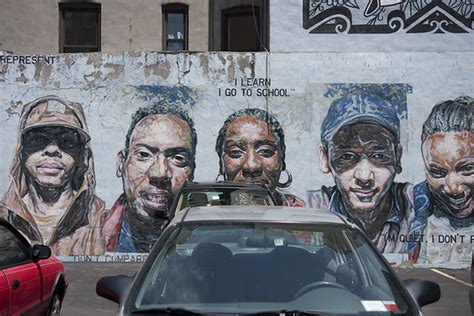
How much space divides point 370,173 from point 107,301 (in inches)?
247

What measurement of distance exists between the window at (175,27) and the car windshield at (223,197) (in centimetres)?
863

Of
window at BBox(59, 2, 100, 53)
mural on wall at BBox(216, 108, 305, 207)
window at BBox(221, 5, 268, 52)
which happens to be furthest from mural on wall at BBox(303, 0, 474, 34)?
window at BBox(59, 2, 100, 53)

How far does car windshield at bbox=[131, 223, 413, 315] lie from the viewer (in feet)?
13.9

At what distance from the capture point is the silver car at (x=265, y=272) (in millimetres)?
4219

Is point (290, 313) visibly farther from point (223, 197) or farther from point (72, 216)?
point (72, 216)

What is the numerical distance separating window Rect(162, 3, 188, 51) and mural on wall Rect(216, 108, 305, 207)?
5180 millimetres

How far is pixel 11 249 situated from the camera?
7.12 m

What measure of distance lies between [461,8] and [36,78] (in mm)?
8982

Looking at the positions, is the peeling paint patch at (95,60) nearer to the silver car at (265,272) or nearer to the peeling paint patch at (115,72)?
the peeling paint patch at (115,72)

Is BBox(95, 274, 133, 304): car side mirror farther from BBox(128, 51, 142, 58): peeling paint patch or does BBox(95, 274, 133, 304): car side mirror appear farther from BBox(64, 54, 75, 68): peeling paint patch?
BBox(64, 54, 75, 68): peeling paint patch

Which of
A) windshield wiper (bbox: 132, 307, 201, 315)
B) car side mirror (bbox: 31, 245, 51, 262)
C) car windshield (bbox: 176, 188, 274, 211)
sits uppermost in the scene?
windshield wiper (bbox: 132, 307, 201, 315)

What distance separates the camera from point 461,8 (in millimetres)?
14945

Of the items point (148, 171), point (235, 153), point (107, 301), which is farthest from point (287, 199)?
point (107, 301)

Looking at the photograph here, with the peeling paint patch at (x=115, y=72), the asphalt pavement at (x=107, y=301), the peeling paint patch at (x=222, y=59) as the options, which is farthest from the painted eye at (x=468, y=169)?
the peeling paint patch at (x=115, y=72)
